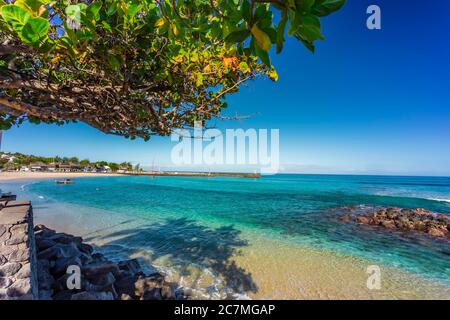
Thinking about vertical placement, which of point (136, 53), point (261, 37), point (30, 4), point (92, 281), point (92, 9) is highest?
point (136, 53)

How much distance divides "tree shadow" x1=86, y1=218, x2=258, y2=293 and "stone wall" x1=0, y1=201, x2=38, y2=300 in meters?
4.07

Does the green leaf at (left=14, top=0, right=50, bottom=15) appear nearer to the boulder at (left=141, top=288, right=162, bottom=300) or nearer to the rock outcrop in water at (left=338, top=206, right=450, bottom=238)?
the boulder at (left=141, top=288, right=162, bottom=300)

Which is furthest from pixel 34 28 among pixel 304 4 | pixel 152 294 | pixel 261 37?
pixel 152 294

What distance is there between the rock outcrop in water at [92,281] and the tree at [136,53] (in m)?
3.04

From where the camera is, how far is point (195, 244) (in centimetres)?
879

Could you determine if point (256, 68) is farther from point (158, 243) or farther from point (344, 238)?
point (344, 238)

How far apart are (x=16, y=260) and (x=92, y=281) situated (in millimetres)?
2109

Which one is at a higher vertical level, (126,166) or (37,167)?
(126,166)

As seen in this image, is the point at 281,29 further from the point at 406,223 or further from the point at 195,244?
the point at 406,223

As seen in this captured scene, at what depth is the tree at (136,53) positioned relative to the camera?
2.90 feet

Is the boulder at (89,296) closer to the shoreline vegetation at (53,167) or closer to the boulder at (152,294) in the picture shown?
the boulder at (152,294)

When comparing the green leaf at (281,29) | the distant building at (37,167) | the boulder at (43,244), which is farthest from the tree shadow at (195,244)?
the distant building at (37,167)

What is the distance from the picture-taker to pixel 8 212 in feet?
12.4
